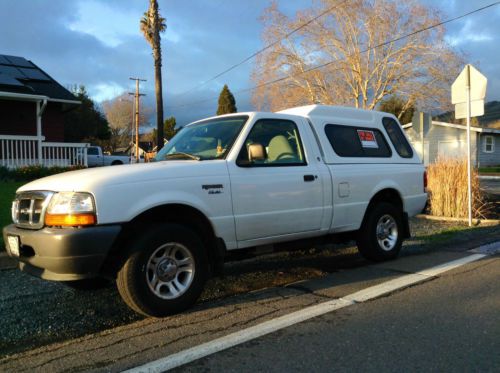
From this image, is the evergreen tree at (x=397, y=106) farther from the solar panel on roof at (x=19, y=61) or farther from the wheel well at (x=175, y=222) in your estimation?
the wheel well at (x=175, y=222)

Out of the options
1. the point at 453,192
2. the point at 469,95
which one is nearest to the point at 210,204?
the point at 469,95

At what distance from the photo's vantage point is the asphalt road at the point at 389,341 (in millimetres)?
3375

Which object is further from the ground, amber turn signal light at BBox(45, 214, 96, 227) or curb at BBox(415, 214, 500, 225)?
amber turn signal light at BBox(45, 214, 96, 227)

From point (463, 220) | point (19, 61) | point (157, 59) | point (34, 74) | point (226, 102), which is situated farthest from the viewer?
point (226, 102)

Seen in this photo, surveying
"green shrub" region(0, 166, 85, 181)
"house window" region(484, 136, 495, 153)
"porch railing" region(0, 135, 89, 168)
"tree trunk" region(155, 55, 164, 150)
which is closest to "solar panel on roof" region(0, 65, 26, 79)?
"porch railing" region(0, 135, 89, 168)

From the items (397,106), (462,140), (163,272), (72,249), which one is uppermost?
(397,106)

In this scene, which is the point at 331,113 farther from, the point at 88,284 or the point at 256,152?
the point at 88,284

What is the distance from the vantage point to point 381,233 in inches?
260

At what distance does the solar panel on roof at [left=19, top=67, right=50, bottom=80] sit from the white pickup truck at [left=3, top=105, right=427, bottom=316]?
657 inches

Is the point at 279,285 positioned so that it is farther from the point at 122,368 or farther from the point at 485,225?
the point at 485,225

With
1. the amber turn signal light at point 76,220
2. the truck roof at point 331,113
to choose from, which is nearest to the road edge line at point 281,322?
the amber turn signal light at point 76,220

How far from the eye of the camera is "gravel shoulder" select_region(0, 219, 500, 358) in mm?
4137

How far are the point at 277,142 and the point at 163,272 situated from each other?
78.4 inches

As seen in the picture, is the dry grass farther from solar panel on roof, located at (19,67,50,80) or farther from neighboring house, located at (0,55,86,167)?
solar panel on roof, located at (19,67,50,80)
